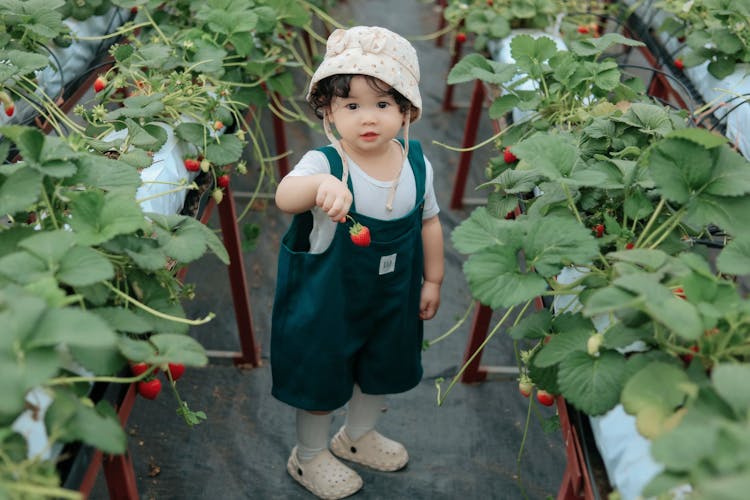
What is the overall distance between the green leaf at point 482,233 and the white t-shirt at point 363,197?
420 millimetres

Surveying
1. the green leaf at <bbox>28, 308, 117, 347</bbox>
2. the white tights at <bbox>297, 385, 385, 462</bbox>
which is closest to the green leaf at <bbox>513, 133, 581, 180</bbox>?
the green leaf at <bbox>28, 308, 117, 347</bbox>

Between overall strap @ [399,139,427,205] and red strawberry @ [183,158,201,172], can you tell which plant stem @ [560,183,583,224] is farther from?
red strawberry @ [183,158,201,172]

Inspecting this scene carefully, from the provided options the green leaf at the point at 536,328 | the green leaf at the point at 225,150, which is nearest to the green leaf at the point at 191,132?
the green leaf at the point at 225,150

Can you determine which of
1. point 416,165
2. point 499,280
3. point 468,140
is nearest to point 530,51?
point 416,165

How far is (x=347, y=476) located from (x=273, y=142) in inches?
89.1

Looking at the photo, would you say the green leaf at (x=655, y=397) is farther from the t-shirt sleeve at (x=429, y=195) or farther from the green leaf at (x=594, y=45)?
the green leaf at (x=594, y=45)

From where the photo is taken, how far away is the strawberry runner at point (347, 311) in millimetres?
1837

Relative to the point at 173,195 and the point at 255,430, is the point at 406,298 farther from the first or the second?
the point at 255,430

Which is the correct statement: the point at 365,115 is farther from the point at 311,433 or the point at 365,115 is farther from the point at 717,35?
the point at 717,35

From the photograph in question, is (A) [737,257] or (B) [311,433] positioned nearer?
(A) [737,257]

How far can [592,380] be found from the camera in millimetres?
1274

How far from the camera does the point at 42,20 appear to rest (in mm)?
2070

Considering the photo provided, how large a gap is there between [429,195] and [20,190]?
91cm

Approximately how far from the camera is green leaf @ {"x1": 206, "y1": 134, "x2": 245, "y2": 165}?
6.47 ft
